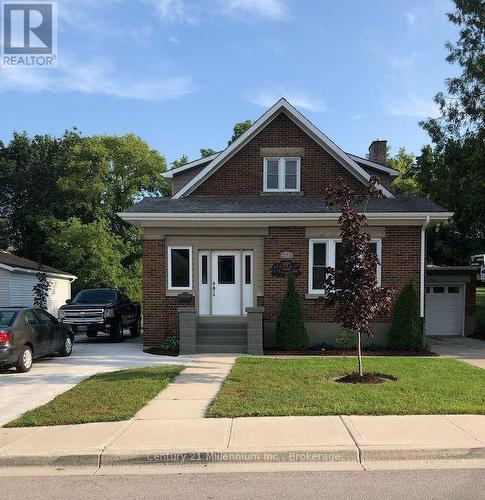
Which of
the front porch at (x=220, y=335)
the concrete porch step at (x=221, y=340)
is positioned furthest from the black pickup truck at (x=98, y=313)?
the concrete porch step at (x=221, y=340)

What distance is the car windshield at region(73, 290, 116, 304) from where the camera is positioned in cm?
1841

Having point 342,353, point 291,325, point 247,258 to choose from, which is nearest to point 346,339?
point 342,353

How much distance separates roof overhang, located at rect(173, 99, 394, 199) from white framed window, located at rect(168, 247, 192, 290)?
8.75 feet

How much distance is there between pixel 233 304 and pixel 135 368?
4371 mm

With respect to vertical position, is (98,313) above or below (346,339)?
above

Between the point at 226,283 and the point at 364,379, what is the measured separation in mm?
6480

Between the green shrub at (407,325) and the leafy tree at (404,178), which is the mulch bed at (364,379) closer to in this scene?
the green shrub at (407,325)

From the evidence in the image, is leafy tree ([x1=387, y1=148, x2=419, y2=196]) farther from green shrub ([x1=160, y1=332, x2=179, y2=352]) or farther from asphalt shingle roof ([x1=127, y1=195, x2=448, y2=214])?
green shrub ([x1=160, y1=332, x2=179, y2=352])

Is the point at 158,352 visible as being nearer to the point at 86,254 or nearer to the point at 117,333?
the point at 117,333

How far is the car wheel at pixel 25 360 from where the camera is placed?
36.3 feet

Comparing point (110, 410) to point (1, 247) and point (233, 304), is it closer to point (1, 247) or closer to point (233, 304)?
point (233, 304)

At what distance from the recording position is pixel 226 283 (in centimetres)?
1505

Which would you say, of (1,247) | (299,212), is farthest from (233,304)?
(1,247)

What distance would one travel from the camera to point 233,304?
Answer: 49.2 ft
